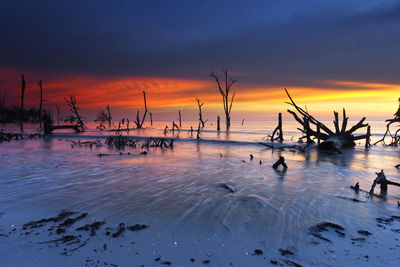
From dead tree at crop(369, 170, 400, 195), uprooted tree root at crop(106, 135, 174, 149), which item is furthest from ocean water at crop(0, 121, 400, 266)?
uprooted tree root at crop(106, 135, 174, 149)

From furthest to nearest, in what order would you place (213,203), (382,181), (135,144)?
(135,144) < (382,181) < (213,203)

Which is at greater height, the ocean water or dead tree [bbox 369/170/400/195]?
dead tree [bbox 369/170/400/195]

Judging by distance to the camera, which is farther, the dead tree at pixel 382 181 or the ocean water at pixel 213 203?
the dead tree at pixel 382 181

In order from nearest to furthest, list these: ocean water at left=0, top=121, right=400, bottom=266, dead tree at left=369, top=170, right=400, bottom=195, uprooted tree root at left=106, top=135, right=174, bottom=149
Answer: ocean water at left=0, top=121, right=400, bottom=266 < dead tree at left=369, top=170, right=400, bottom=195 < uprooted tree root at left=106, top=135, right=174, bottom=149

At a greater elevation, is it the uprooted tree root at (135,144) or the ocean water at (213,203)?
the uprooted tree root at (135,144)

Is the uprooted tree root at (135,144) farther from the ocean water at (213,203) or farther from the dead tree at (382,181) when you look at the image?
the dead tree at (382,181)

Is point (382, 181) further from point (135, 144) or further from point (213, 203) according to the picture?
point (135, 144)

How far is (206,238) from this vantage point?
3.09m

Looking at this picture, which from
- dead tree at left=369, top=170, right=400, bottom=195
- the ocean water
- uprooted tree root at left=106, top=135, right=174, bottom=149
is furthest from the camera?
uprooted tree root at left=106, top=135, right=174, bottom=149

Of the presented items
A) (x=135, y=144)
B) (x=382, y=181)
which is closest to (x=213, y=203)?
(x=382, y=181)

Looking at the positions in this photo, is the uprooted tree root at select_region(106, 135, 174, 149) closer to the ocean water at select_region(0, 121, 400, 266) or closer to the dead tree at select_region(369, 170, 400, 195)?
the ocean water at select_region(0, 121, 400, 266)

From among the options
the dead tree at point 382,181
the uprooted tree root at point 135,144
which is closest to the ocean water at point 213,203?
the dead tree at point 382,181

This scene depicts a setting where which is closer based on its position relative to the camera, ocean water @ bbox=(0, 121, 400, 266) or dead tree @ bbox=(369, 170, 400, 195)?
ocean water @ bbox=(0, 121, 400, 266)

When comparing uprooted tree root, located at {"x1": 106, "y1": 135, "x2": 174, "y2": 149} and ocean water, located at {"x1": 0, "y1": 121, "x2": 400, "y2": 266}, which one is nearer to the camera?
ocean water, located at {"x1": 0, "y1": 121, "x2": 400, "y2": 266}
